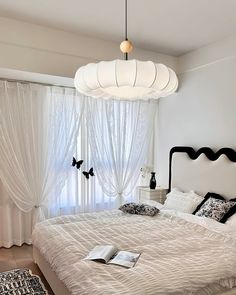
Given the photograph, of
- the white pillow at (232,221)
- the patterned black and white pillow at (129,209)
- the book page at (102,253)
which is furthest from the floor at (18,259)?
the white pillow at (232,221)

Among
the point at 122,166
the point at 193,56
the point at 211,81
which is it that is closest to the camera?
the point at 211,81

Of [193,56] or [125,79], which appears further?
[193,56]

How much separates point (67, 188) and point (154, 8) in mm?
2726

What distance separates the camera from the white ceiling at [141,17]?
2.68 m

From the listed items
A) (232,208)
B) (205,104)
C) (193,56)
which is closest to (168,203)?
(232,208)

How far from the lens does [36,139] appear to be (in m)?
3.79

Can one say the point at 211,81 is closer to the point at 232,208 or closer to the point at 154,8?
the point at 154,8

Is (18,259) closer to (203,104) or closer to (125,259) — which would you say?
(125,259)

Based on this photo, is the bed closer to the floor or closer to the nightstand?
the floor

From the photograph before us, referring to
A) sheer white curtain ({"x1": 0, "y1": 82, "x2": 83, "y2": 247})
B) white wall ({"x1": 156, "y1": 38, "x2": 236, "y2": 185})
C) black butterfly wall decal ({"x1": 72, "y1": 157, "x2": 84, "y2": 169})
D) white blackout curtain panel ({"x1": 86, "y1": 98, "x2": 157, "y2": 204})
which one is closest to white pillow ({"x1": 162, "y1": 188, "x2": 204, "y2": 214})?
white wall ({"x1": 156, "y1": 38, "x2": 236, "y2": 185})

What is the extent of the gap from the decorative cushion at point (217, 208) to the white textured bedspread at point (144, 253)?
0.85 feet

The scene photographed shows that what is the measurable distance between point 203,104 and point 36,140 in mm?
2399

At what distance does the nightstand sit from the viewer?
4156 mm

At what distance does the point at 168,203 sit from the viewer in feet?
12.2
